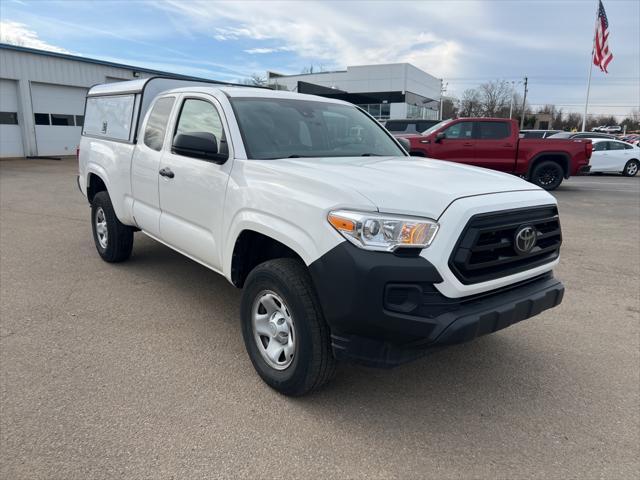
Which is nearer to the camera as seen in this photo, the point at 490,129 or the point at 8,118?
the point at 490,129

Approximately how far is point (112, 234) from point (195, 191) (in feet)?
7.55

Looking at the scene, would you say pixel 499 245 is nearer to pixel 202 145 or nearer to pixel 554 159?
pixel 202 145

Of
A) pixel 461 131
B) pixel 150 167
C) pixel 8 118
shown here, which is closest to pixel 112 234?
pixel 150 167

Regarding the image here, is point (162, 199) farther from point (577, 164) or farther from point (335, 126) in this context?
point (577, 164)

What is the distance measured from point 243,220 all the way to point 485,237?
5.00 feet

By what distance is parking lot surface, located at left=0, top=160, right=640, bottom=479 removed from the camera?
2475mm

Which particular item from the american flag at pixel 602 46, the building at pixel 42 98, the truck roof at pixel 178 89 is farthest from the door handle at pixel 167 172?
the american flag at pixel 602 46

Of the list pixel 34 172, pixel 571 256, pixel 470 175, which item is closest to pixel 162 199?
pixel 470 175

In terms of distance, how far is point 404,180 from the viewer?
113 inches

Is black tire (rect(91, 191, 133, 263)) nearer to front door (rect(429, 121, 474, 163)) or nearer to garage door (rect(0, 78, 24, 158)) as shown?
front door (rect(429, 121, 474, 163))

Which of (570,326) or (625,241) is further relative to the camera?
(625,241)

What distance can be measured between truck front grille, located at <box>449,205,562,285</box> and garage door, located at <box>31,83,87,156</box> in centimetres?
2268

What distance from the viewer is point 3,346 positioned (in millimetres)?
3621

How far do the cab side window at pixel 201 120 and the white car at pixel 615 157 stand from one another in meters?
19.8
